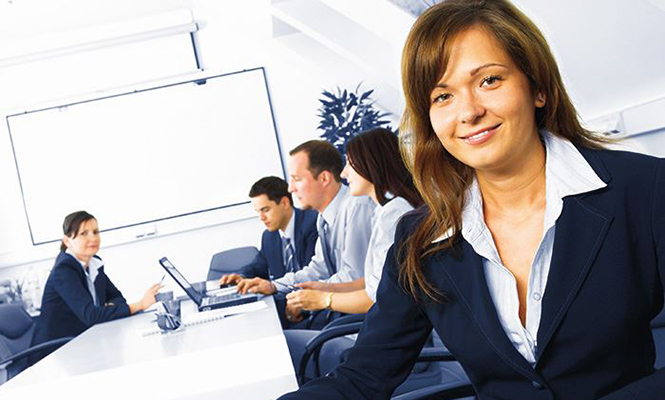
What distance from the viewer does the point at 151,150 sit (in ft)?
23.8

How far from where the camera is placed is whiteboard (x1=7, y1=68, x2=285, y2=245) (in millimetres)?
7211

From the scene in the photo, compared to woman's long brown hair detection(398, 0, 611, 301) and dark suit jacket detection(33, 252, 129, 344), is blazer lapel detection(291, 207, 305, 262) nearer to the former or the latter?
dark suit jacket detection(33, 252, 129, 344)

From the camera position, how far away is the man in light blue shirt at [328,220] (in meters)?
3.63

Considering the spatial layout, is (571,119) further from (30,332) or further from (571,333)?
(30,332)

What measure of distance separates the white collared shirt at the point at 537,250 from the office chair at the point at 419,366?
0.31 m

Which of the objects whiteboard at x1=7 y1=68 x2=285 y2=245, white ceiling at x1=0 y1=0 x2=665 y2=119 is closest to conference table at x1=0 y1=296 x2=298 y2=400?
white ceiling at x1=0 y1=0 x2=665 y2=119

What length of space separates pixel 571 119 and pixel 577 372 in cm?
47

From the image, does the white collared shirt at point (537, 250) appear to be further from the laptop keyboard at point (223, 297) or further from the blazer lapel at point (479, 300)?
the laptop keyboard at point (223, 297)

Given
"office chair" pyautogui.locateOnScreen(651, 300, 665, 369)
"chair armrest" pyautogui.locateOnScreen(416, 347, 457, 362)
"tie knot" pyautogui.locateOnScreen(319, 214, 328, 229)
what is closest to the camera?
"office chair" pyautogui.locateOnScreen(651, 300, 665, 369)

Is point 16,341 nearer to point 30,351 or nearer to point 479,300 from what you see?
point 30,351

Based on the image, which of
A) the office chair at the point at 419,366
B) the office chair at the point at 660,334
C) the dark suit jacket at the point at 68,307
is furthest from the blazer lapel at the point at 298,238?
the office chair at the point at 660,334

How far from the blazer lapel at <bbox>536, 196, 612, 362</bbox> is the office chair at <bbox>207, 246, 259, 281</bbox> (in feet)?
14.8

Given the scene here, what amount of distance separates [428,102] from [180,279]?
8.49ft

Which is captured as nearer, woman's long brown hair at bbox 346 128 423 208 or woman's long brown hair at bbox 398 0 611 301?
woman's long brown hair at bbox 398 0 611 301
